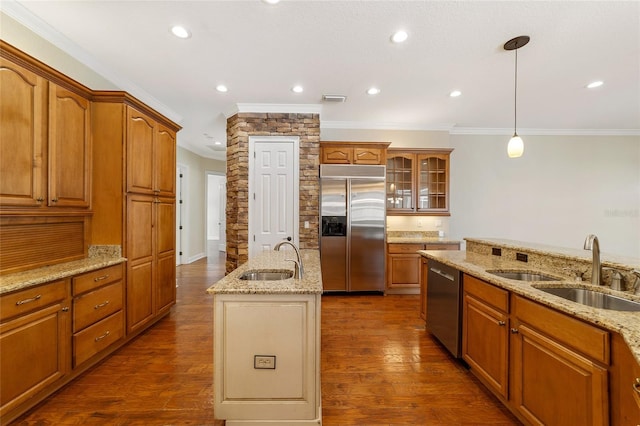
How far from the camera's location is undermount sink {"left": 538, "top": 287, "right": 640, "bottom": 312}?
1.46 meters

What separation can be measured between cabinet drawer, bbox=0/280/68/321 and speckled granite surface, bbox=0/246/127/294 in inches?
1.9

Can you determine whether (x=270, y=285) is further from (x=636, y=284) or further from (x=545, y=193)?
(x=545, y=193)

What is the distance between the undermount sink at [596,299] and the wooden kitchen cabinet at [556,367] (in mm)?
361

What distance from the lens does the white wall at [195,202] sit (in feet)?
20.4

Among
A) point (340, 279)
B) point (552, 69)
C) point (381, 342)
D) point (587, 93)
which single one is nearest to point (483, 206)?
point (587, 93)

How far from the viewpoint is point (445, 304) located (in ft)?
8.10

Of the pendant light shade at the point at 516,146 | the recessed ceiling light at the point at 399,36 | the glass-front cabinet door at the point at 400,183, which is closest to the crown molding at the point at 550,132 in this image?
the glass-front cabinet door at the point at 400,183

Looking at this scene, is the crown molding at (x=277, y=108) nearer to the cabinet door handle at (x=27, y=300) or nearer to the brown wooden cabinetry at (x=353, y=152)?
the brown wooden cabinetry at (x=353, y=152)

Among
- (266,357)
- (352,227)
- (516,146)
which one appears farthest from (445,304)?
(352,227)

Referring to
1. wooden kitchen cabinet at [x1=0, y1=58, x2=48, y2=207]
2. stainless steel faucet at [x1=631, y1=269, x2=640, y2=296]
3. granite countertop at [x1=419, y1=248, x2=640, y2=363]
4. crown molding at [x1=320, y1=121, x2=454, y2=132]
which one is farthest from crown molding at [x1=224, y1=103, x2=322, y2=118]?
stainless steel faucet at [x1=631, y1=269, x2=640, y2=296]

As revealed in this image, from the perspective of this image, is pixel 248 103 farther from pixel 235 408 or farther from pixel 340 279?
pixel 235 408

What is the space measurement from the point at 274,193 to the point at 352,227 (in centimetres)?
132

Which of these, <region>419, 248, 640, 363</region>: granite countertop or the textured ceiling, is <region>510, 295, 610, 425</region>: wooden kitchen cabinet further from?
the textured ceiling

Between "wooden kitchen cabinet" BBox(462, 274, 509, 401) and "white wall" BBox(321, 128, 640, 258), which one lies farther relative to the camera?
"white wall" BBox(321, 128, 640, 258)
